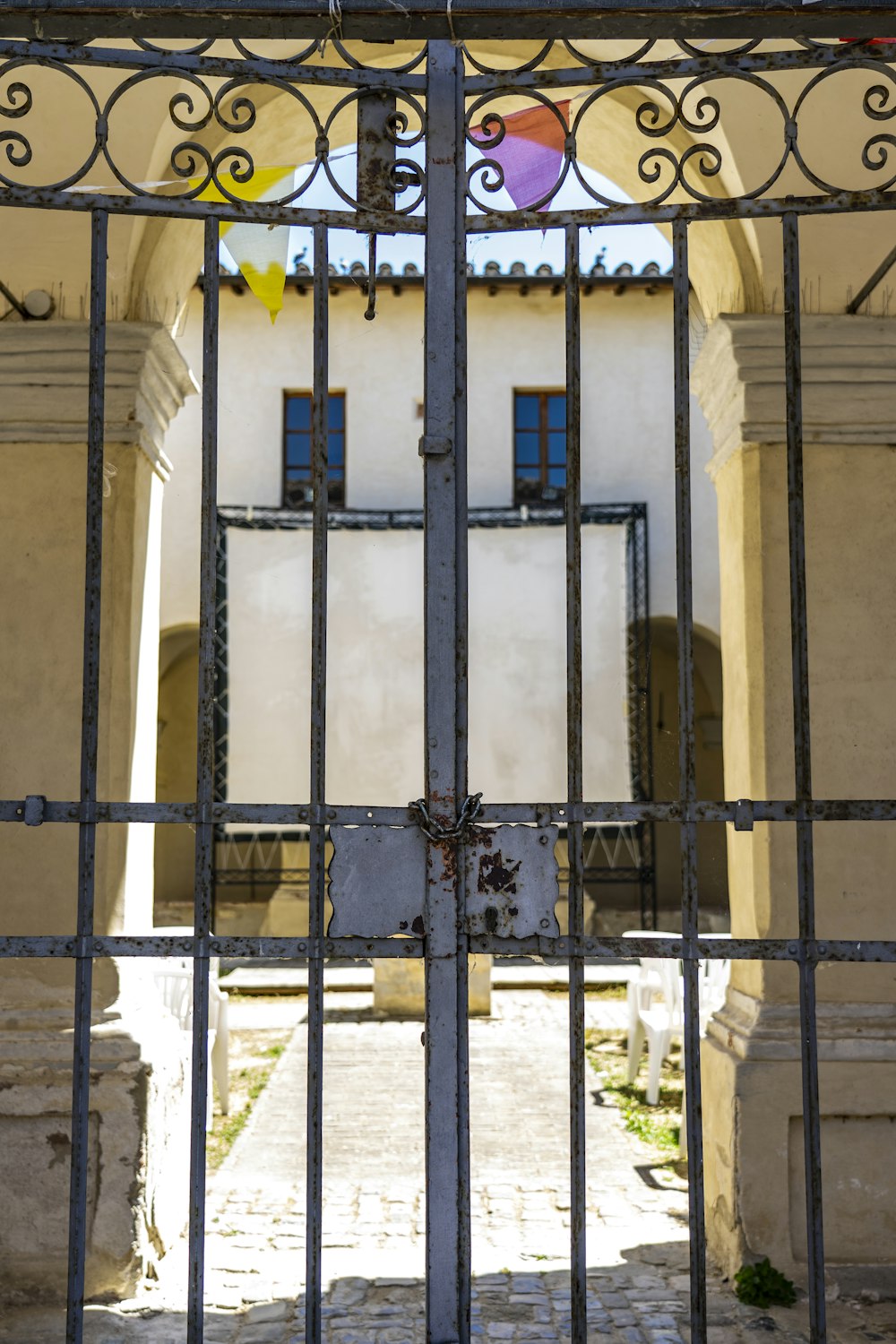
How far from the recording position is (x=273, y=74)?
2826 mm

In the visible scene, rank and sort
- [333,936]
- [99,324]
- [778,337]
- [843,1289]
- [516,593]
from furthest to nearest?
[516,593] < [778,337] < [843,1289] < [99,324] < [333,936]

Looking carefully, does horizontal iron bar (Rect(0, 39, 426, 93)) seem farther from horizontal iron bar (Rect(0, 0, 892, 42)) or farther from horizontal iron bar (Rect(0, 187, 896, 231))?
horizontal iron bar (Rect(0, 187, 896, 231))

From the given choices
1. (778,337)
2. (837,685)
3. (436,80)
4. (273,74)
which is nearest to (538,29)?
(436,80)

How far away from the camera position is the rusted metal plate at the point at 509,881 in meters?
2.74

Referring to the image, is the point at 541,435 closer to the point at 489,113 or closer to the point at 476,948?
the point at 489,113

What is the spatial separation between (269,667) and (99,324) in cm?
1221

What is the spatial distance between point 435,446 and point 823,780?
7.42 ft

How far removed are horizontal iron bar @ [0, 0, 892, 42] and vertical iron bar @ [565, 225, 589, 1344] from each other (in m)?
0.44

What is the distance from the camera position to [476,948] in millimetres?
2758

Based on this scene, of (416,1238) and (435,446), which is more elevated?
(435,446)

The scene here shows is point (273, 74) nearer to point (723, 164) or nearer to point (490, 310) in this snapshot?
point (723, 164)

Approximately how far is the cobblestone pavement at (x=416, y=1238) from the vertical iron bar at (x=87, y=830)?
1.44 metres

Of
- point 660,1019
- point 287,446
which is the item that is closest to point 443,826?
point 660,1019

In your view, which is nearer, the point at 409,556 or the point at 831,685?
the point at 831,685
